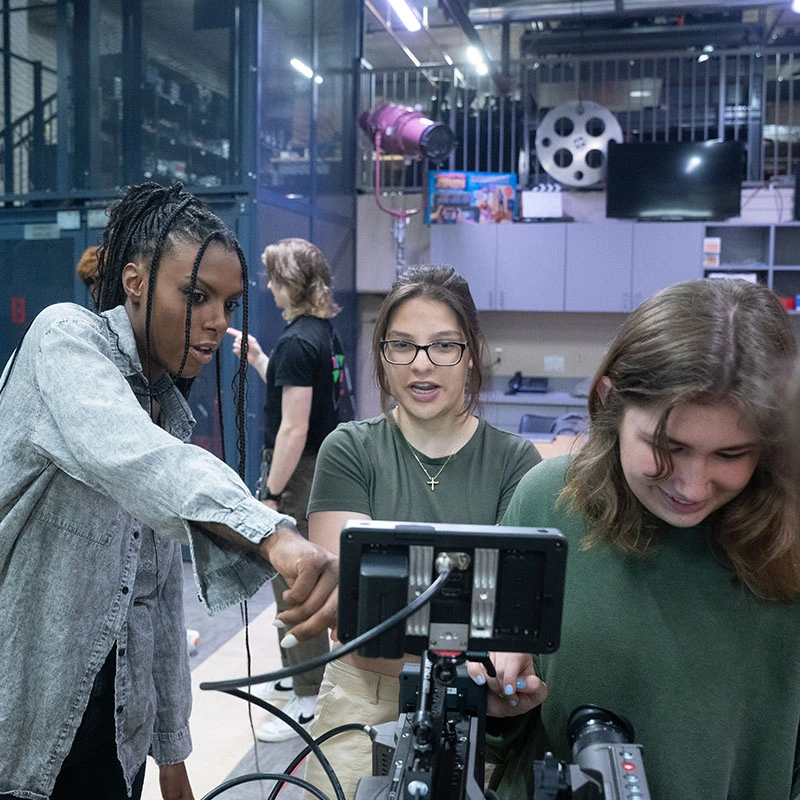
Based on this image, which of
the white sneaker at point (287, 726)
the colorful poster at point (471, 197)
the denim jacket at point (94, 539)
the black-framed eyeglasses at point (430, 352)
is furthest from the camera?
the colorful poster at point (471, 197)

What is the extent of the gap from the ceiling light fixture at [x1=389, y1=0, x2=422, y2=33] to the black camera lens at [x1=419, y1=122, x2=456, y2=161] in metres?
0.60

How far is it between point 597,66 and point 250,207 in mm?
3714

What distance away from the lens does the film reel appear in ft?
20.0

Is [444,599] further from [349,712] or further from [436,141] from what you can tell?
[436,141]

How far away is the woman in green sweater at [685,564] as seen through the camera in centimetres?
84

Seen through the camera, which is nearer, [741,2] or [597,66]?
[741,2]

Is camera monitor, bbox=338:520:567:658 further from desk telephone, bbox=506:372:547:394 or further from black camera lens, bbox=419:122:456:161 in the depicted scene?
desk telephone, bbox=506:372:547:394

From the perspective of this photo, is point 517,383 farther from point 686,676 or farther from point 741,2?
point 686,676

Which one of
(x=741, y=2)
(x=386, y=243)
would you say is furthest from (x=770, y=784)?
(x=741, y=2)

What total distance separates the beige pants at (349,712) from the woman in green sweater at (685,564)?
34cm

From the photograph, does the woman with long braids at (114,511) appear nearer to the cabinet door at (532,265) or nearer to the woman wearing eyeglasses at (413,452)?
the woman wearing eyeglasses at (413,452)

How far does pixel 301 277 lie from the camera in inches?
113

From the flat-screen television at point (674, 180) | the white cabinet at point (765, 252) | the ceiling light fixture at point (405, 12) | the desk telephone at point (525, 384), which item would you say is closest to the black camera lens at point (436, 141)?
the ceiling light fixture at point (405, 12)

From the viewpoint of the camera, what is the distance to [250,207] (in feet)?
14.4
